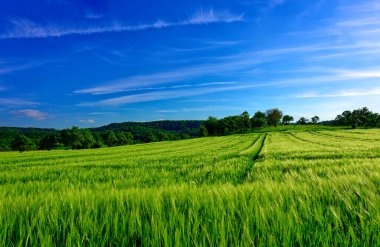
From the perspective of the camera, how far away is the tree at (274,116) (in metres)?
160

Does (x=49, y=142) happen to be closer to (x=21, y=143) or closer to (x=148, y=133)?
(x=21, y=143)

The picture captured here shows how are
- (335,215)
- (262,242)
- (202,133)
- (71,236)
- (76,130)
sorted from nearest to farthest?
(262,242) < (71,236) < (335,215) < (76,130) < (202,133)

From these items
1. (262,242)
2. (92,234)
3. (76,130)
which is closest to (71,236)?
(92,234)

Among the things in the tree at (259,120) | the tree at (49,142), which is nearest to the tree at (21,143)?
the tree at (49,142)

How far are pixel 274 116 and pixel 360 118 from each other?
46.2m

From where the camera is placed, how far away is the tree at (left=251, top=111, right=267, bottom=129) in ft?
506

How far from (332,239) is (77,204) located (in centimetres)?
203

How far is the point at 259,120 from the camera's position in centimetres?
15425

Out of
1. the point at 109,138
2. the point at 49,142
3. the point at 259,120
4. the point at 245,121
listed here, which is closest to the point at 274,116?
the point at 259,120

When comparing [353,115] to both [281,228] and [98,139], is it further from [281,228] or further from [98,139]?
[281,228]

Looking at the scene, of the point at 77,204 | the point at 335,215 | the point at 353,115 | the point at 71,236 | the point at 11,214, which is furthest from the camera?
the point at 353,115

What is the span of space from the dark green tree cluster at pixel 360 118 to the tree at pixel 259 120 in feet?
133

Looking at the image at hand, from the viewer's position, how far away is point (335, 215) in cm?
166

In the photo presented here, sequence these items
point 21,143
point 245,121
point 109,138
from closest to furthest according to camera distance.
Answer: point 21,143 → point 109,138 → point 245,121
